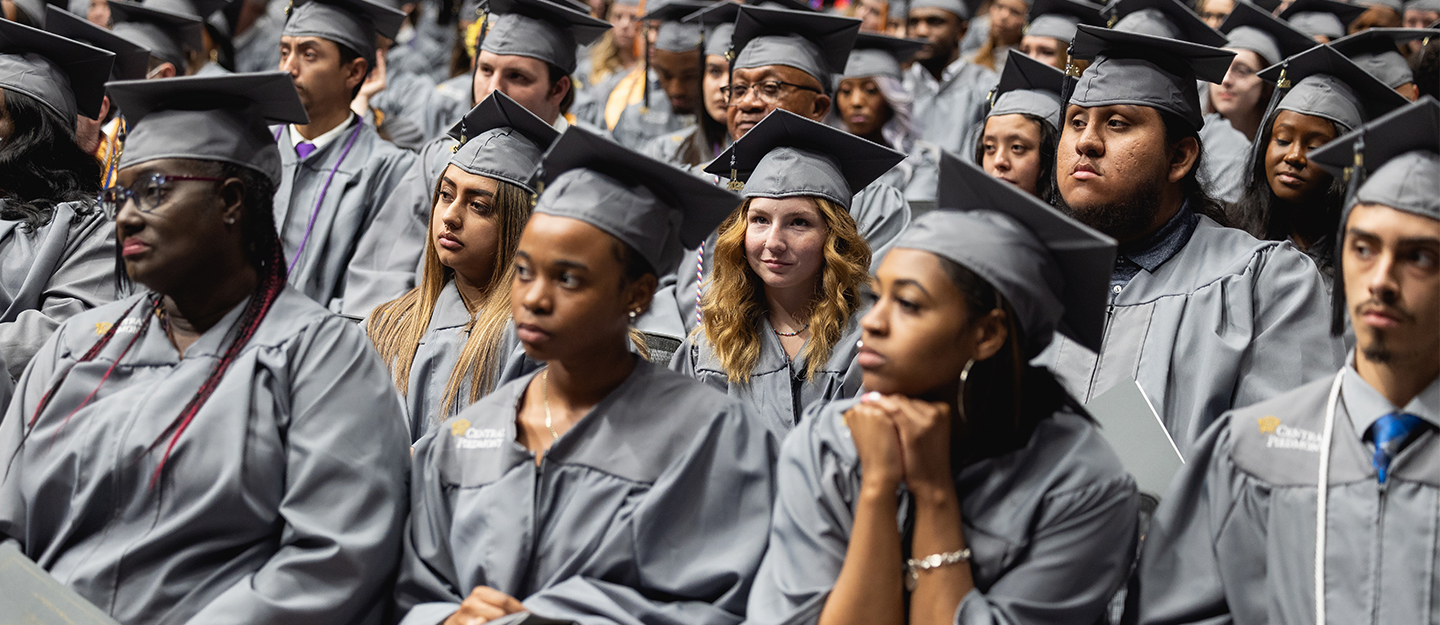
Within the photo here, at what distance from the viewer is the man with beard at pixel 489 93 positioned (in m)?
4.65

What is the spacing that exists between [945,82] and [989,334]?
6183mm

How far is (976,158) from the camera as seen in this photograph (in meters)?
5.05

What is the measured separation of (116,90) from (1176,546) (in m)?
2.36

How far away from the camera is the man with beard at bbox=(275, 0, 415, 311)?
4930mm

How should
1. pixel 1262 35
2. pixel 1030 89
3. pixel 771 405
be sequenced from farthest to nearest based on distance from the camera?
pixel 1262 35 < pixel 1030 89 < pixel 771 405

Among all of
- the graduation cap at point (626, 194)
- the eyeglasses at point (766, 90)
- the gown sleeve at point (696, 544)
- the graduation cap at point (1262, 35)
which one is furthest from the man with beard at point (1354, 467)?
the graduation cap at point (1262, 35)

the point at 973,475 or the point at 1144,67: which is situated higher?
the point at 1144,67

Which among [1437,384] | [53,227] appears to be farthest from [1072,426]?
[53,227]

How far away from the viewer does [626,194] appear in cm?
248

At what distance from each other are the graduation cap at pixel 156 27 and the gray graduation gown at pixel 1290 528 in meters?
5.58

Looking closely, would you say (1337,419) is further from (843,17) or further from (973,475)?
(843,17)

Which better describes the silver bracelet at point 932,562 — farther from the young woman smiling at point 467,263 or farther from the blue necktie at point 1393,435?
the young woman smiling at point 467,263

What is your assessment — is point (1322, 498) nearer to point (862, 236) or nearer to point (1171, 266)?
point (1171, 266)

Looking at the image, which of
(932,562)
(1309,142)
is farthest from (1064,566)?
(1309,142)
